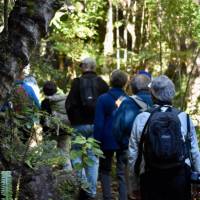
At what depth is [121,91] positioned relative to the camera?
7.37 meters

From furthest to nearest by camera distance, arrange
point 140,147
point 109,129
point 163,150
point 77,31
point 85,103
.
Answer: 1. point 77,31
2. point 85,103
3. point 109,129
4. point 140,147
5. point 163,150

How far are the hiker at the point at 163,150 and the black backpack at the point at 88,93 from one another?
2.45 metres

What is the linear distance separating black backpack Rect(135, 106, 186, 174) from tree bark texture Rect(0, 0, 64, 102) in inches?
51.4

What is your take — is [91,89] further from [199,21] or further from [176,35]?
[176,35]

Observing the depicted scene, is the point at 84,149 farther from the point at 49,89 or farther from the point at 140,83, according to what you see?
the point at 49,89

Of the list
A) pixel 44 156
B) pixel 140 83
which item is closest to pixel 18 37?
pixel 44 156

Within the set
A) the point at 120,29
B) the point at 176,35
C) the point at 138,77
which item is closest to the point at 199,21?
the point at 176,35

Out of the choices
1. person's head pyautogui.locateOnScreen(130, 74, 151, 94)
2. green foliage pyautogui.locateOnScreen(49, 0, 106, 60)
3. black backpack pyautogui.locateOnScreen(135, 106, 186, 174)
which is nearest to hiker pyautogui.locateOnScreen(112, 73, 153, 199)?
person's head pyautogui.locateOnScreen(130, 74, 151, 94)

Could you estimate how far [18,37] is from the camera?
14.5ft

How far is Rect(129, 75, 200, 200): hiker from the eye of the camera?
487 cm

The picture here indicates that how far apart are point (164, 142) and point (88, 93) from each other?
116 inches

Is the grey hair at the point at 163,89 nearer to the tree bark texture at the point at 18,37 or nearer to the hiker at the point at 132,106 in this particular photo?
the hiker at the point at 132,106

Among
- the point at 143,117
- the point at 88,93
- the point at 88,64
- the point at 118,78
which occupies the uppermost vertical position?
the point at 88,64

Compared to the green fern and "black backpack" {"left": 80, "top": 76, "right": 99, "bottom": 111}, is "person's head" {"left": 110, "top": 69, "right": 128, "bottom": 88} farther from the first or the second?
the green fern
